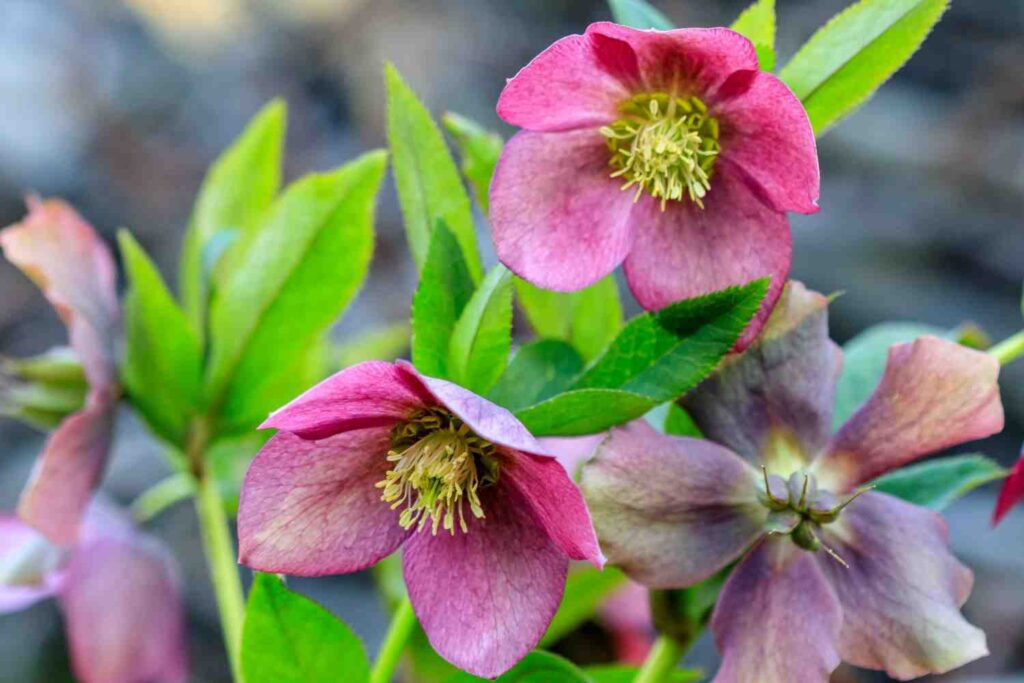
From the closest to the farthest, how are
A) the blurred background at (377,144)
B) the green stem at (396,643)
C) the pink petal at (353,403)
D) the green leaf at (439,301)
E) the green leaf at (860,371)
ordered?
the pink petal at (353,403) → the green leaf at (439,301) → the green stem at (396,643) → the green leaf at (860,371) → the blurred background at (377,144)

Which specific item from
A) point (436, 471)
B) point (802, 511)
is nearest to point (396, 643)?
point (436, 471)

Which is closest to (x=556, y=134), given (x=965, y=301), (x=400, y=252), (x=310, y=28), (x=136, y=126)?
(x=965, y=301)

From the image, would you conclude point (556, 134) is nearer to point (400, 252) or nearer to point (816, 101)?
point (816, 101)

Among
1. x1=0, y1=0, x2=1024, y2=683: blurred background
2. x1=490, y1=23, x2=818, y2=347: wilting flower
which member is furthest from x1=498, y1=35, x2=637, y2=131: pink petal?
x1=0, y1=0, x2=1024, y2=683: blurred background

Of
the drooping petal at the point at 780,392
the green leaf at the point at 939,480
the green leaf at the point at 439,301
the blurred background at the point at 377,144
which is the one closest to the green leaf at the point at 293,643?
the green leaf at the point at 439,301

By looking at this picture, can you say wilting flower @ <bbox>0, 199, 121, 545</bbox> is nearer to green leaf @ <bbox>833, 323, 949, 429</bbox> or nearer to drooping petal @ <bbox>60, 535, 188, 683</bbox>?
drooping petal @ <bbox>60, 535, 188, 683</bbox>

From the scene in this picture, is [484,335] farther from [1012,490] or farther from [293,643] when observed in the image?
[1012,490]

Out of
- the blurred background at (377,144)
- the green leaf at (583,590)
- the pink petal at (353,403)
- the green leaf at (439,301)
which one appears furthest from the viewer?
the blurred background at (377,144)

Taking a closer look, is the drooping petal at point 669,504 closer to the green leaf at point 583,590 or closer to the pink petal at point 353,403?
the pink petal at point 353,403
